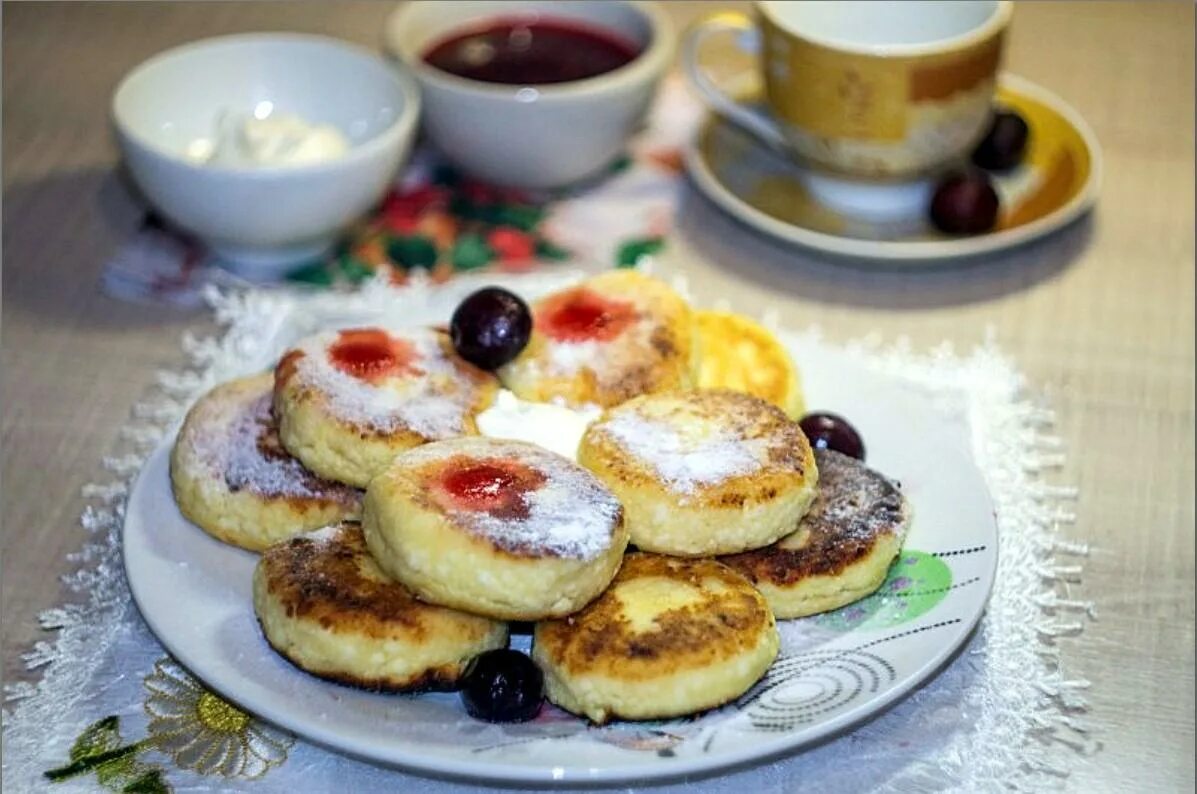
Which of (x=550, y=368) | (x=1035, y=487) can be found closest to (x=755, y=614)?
(x=550, y=368)

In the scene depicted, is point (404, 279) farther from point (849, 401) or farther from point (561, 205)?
point (849, 401)

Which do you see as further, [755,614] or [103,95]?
[103,95]

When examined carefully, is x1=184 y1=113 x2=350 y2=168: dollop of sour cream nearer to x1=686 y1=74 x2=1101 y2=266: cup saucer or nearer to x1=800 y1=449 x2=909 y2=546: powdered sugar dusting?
x1=686 y1=74 x2=1101 y2=266: cup saucer

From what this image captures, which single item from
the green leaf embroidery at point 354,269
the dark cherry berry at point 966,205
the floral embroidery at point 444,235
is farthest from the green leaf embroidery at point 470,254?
the dark cherry berry at point 966,205

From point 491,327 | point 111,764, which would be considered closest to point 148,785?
point 111,764

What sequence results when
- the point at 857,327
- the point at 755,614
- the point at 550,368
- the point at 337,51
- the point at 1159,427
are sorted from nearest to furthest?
the point at 755,614 < the point at 550,368 < the point at 1159,427 < the point at 857,327 < the point at 337,51

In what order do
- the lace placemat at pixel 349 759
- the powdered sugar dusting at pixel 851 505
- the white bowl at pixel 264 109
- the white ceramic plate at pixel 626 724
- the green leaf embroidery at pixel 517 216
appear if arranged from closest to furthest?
the white ceramic plate at pixel 626 724, the lace placemat at pixel 349 759, the powdered sugar dusting at pixel 851 505, the white bowl at pixel 264 109, the green leaf embroidery at pixel 517 216

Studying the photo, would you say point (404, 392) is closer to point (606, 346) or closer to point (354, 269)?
point (606, 346)

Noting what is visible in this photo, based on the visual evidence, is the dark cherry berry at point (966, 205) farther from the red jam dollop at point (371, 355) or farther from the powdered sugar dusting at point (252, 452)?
the powdered sugar dusting at point (252, 452)
